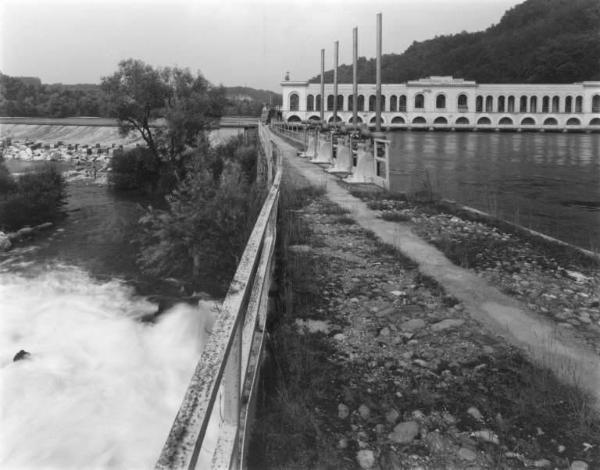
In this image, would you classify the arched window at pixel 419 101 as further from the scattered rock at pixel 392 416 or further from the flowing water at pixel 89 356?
the scattered rock at pixel 392 416

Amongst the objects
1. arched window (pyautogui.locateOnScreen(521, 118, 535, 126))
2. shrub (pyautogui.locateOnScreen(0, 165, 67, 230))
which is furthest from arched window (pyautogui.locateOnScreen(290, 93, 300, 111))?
shrub (pyautogui.locateOnScreen(0, 165, 67, 230))

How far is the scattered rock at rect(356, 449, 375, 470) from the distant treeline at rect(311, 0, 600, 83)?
293 ft

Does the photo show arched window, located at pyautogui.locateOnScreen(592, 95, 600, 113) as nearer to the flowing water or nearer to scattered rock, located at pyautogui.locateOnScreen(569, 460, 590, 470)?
the flowing water

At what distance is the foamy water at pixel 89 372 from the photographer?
7.28m

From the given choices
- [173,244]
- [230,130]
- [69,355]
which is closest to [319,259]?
[69,355]

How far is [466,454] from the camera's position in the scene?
10.2 feet

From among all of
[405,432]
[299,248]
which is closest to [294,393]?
[405,432]

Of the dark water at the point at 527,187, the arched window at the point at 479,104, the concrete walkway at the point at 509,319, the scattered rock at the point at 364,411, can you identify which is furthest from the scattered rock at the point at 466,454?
the arched window at the point at 479,104

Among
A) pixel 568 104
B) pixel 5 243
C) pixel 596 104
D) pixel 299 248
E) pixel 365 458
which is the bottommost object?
pixel 5 243

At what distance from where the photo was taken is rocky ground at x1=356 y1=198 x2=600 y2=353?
17.2 ft

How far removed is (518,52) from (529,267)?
144 meters

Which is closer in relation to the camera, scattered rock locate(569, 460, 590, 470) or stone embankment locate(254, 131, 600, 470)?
scattered rock locate(569, 460, 590, 470)

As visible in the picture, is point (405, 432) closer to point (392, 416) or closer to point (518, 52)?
point (392, 416)

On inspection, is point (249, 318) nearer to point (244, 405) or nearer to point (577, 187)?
point (244, 405)
